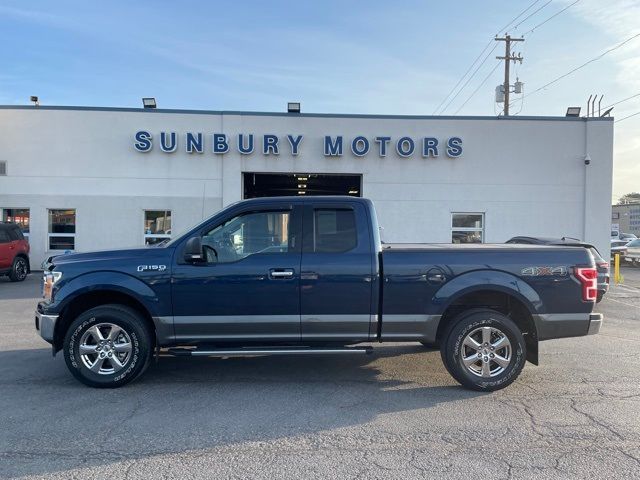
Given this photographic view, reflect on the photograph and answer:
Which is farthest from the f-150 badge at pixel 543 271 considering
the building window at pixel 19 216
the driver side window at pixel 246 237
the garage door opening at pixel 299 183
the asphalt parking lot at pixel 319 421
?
the building window at pixel 19 216

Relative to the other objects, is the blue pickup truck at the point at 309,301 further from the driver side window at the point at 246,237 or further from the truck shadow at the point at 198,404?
the truck shadow at the point at 198,404

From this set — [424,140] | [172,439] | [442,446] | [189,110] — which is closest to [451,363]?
[442,446]

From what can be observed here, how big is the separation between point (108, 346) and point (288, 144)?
41.2 feet

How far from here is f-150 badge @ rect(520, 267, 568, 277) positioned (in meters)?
5.36

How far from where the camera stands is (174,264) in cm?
533

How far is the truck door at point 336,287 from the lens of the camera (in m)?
5.30

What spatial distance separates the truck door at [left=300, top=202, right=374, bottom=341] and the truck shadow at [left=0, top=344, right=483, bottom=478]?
670 mm

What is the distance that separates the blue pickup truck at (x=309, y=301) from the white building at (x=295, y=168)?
463 inches

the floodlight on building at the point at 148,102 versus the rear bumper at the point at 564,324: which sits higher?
the floodlight on building at the point at 148,102

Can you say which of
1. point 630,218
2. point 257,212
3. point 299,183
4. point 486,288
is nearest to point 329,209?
point 257,212

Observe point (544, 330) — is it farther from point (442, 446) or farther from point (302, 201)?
point (302, 201)

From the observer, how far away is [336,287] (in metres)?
5.30

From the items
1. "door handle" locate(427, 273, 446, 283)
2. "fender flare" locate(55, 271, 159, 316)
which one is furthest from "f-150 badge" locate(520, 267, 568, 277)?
"fender flare" locate(55, 271, 159, 316)

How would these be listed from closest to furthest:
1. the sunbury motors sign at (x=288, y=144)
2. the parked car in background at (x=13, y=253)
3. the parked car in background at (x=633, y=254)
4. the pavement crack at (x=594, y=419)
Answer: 1. the pavement crack at (x=594, y=419)
2. the parked car in background at (x=13, y=253)
3. the sunbury motors sign at (x=288, y=144)
4. the parked car in background at (x=633, y=254)
